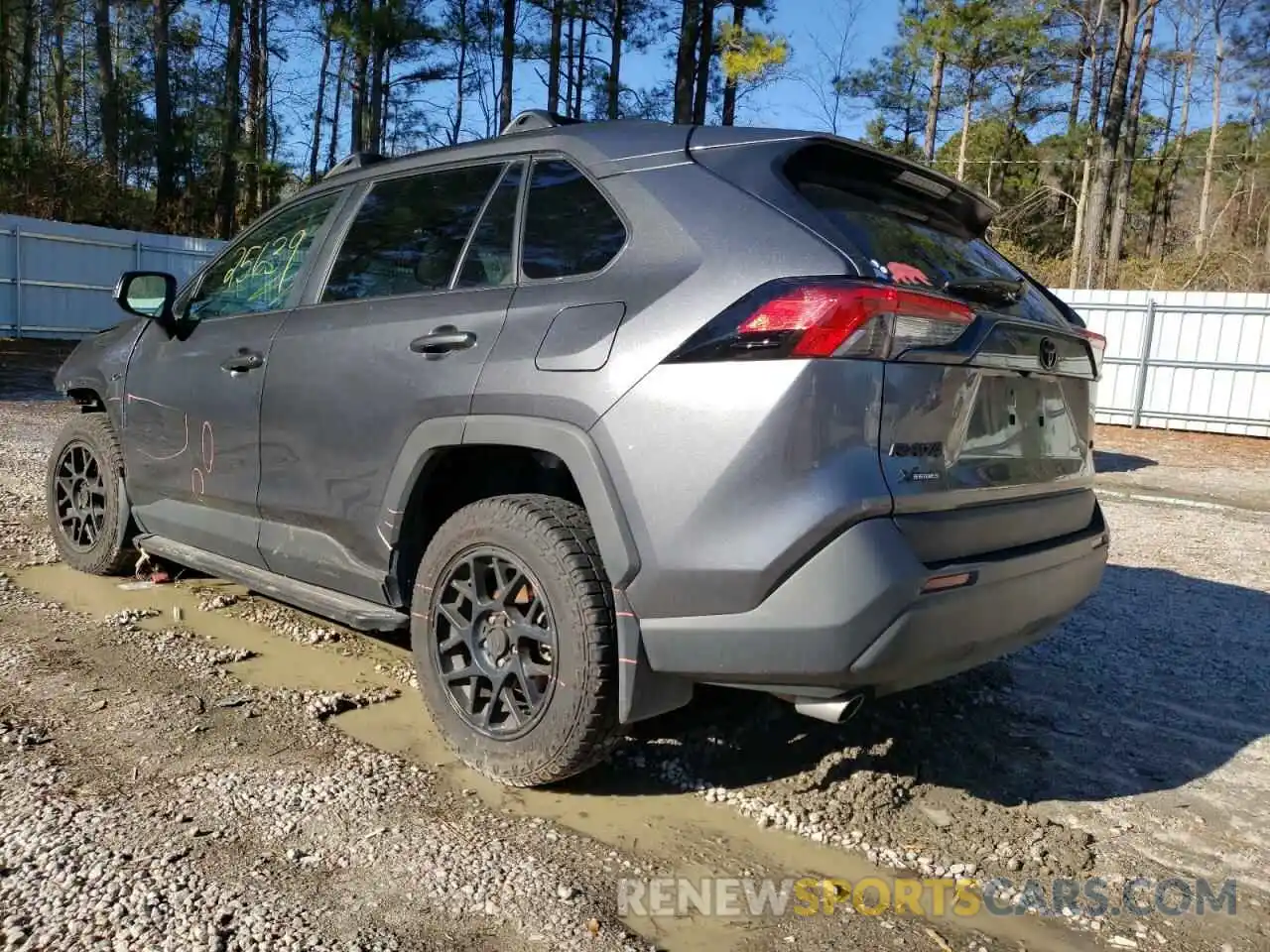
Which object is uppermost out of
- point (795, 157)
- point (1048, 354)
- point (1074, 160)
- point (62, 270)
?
point (1074, 160)

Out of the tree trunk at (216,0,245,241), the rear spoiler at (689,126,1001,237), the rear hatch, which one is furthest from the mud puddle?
the tree trunk at (216,0,245,241)

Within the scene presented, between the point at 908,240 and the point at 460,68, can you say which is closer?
the point at 908,240

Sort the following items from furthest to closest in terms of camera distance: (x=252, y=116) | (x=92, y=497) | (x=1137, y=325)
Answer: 1. (x=252, y=116)
2. (x=1137, y=325)
3. (x=92, y=497)

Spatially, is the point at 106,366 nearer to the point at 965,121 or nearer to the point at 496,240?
the point at 496,240

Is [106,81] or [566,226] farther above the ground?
[106,81]

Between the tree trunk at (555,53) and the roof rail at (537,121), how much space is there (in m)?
23.4

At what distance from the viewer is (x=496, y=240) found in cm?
305

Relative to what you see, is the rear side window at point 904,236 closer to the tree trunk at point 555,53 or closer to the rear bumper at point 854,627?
the rear bumper at point 854,627

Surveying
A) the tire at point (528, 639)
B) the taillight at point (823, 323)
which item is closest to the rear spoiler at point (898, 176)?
the taillight at point (823, 323)

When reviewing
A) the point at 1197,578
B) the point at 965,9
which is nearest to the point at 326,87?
the point at 965,9

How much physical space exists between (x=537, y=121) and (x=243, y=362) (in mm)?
1433

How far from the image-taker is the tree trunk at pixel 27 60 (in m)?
26.3

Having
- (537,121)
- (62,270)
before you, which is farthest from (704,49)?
(537,121)

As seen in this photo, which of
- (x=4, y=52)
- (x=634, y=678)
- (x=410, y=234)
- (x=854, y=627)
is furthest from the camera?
(x=4, y=52)
